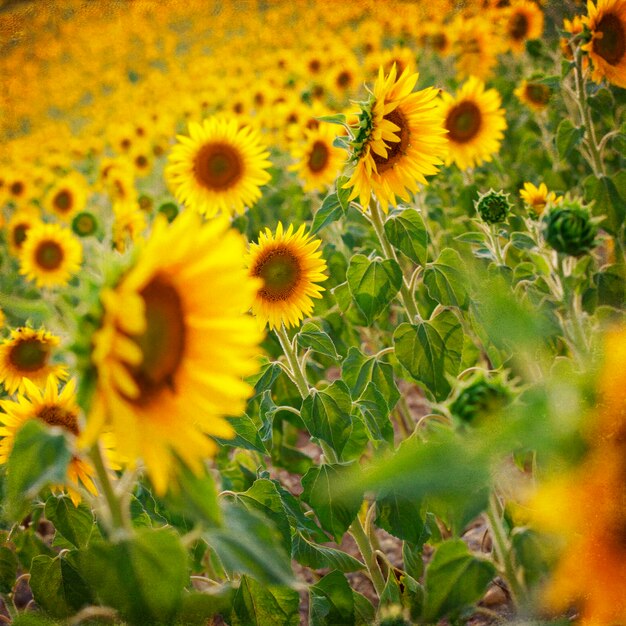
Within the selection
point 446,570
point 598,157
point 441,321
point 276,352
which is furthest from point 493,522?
point 598,157

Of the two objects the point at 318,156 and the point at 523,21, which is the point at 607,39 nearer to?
the point at 318,156

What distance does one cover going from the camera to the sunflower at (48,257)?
3.68 m

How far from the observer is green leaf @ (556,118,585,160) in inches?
85.2

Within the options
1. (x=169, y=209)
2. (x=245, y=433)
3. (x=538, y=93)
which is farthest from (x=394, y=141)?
(x=169, y=209)

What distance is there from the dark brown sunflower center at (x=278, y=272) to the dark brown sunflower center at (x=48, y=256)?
8.82 feet

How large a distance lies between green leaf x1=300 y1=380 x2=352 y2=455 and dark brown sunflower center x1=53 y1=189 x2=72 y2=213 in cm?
404

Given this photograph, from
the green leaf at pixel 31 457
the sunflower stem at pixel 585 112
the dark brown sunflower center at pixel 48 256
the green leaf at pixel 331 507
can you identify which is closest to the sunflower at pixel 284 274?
the green leaf at pixel 331 507

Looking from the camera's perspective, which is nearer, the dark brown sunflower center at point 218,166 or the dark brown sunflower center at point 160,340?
the dark brown sunflower center at point 160,340

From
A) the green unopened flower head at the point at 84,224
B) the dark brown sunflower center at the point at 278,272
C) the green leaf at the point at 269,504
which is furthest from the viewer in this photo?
the green unopened flower head at the point at 84,224

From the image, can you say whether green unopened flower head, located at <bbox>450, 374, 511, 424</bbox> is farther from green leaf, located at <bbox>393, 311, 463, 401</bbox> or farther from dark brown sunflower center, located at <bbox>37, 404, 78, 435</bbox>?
dark brown sunflower center, located at <bbox>37, 404, 78, 435</bbox>

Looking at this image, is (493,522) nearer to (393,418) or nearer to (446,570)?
(446,570)

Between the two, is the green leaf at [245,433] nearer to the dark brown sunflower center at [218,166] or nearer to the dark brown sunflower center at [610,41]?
the dark brown sunflower center at [218,166]

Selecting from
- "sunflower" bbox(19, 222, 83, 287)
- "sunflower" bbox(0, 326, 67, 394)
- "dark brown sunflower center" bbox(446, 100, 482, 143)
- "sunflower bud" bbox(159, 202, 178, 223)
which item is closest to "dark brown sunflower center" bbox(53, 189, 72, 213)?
"sunflower" bbox(19, 222, 83, 287)

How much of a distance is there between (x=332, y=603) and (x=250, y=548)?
63cm
